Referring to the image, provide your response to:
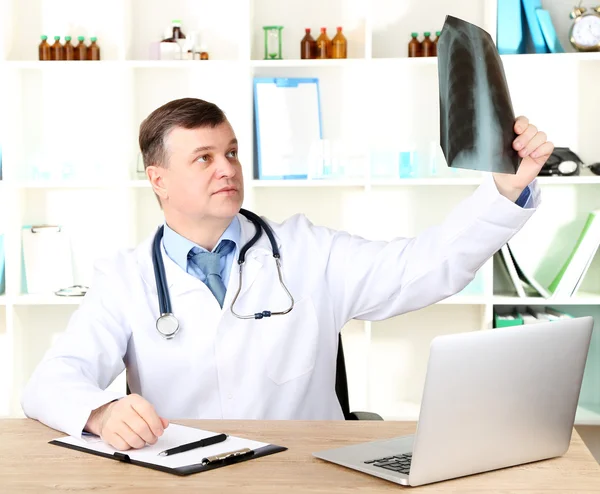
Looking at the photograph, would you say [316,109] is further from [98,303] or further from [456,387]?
[456,387]

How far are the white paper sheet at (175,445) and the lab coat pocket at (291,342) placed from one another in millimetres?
493

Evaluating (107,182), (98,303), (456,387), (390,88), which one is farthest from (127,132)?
(456,387)

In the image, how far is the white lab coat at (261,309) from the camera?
6.38ft

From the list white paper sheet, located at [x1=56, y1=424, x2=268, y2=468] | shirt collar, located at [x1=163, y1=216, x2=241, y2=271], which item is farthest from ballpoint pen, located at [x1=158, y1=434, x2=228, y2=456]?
shirt collar, located at [x1=163, y1=216, x2=241, y2=271]

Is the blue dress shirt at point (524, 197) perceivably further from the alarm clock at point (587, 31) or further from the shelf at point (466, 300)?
the alarm clock at point (587, 31)

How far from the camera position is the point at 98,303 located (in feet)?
6.73

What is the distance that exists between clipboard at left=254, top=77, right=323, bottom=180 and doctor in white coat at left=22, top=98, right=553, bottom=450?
4.51 feet

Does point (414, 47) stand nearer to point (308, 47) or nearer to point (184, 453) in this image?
point (308, 47)

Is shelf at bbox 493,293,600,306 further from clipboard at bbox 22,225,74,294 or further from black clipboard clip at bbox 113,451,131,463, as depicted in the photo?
black clipboard clip at bbox 113,451,131,463

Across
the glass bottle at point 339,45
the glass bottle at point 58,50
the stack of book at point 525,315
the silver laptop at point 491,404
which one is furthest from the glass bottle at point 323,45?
the silver laptop at point 491,404

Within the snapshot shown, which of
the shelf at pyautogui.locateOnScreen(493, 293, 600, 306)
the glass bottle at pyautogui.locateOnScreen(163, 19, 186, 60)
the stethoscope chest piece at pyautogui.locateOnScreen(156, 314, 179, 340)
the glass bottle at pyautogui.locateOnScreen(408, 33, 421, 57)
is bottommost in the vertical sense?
the shelf at pyautogui.locateOnScreen(493, 293, 600, 306)

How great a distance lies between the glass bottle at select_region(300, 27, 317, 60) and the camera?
141 inches

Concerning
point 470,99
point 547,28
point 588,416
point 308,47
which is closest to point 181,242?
point 470,99

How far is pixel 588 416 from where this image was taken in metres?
3.61
